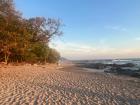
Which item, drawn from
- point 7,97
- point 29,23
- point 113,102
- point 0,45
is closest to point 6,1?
point 0,45

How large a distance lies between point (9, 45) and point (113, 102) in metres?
17.4

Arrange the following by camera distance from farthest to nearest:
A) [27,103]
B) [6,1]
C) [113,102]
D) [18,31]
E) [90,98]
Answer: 1. [18,31]
2. [6,1]
3. [90,98]
4. [113,102]
5. [27,103]

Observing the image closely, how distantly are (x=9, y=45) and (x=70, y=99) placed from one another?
53.4 ft

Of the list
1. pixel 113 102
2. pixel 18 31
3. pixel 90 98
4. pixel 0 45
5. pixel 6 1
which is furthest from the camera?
pixel 18 31

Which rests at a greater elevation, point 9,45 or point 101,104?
point 9,45

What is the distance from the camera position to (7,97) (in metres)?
9.55

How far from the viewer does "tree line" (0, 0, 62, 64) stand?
71.2 ft

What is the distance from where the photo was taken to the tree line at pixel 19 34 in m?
21.7

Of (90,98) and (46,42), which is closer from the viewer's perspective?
(90,98)

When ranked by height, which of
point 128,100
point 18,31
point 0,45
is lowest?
point 128,100

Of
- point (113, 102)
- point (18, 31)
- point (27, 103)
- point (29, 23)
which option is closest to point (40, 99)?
point (27, 103)

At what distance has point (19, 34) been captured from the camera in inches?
1052

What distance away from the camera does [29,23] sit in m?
37.9

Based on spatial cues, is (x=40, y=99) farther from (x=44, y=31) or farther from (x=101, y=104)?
(x=44, y=31)
